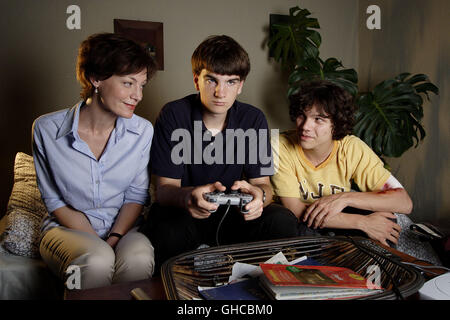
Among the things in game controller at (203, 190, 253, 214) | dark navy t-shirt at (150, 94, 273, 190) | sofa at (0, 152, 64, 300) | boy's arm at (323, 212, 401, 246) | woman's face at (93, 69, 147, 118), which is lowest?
sofa at (0, 152, 64, 300)

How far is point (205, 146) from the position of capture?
60.4 inches

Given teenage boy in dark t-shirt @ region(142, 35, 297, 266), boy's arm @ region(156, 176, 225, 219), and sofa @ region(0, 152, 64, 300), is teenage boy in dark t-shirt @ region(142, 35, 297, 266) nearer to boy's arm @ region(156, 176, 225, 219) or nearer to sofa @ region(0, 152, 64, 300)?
boy's arm @ region(156, 176, 225, 219)

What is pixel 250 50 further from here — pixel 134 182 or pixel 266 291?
pixel 266 291

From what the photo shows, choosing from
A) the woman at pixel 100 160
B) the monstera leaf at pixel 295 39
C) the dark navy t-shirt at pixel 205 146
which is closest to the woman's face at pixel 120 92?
the woman at pixel 100 160

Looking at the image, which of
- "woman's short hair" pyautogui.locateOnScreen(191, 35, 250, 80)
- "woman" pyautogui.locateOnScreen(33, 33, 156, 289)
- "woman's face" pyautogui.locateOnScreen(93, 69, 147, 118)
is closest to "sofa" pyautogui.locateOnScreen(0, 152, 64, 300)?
"woman" pyautogui.locateOnScreen(33, 33, 156, 289)

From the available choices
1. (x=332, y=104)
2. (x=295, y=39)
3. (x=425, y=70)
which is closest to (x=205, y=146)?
(x=332, y=104)

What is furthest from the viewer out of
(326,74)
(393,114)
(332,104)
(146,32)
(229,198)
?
(146,32)

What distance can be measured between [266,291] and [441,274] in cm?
48

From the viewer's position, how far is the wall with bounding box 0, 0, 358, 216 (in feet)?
7.37

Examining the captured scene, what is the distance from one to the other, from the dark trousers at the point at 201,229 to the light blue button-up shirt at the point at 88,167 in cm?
16

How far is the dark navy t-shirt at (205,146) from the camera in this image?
4.98 ft

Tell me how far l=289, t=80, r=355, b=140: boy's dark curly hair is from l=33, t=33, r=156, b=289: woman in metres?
0.65

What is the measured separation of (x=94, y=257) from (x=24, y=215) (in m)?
0.66

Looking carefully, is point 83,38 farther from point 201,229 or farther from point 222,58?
point 201,229
